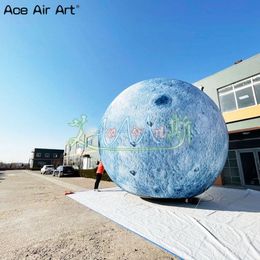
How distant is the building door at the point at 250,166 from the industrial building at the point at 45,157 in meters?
55.7

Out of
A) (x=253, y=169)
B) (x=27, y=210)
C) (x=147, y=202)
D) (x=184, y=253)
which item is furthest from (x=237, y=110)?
(x=27, y=210)

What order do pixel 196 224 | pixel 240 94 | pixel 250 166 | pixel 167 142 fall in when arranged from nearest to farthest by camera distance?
pixel 196 224 → pixel 167 142 → pixel 250 166 → pixel 240 94

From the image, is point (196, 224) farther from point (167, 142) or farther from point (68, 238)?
point (68, 238)

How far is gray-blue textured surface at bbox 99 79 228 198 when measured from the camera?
4.68 m

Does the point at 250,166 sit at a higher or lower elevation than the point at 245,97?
lower

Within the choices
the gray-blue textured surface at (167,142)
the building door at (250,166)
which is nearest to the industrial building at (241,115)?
the building door at (250,166)

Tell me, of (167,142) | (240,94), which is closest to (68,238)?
(167,142)

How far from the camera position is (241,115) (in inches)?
435

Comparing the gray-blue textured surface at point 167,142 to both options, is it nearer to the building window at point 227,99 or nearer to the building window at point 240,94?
the building window at point 240,94

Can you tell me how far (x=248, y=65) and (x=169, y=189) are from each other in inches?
414

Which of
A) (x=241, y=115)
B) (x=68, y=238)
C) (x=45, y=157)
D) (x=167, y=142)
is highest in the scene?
(x=45, y=157)

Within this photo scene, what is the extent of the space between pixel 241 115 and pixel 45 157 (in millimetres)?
61982

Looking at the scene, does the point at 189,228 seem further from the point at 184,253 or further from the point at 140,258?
the point at 140,258

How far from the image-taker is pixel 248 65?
11148 millimetres
